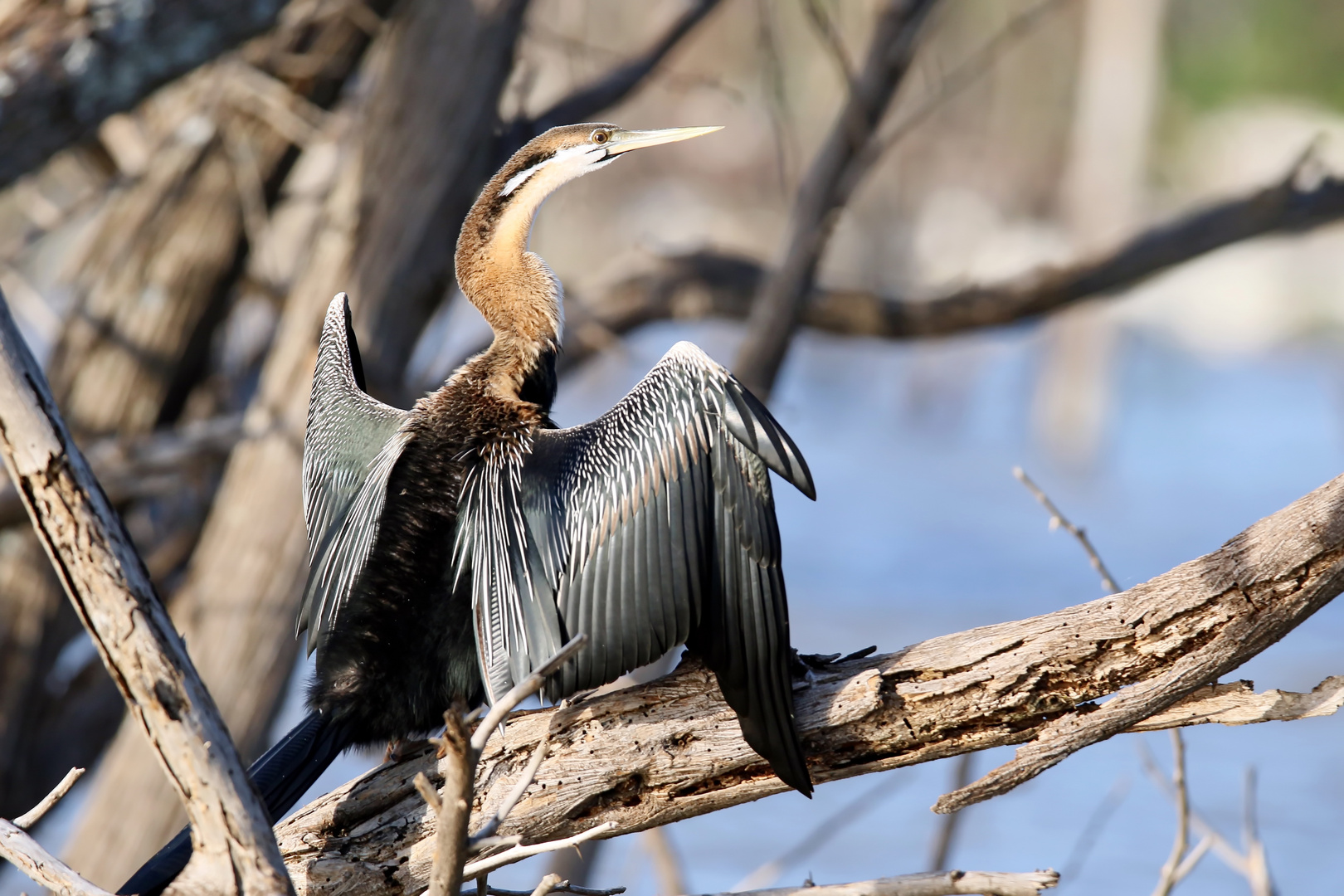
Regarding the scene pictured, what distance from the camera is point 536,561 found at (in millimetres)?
1999

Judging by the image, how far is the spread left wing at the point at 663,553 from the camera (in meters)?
1.86

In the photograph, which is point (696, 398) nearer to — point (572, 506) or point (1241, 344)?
point (572, 506)

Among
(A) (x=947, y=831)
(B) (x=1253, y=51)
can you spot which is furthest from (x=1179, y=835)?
(B) (x=1253, y=51)

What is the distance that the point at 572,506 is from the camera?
2.04 m

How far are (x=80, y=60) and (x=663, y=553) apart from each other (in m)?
Result: 1.98

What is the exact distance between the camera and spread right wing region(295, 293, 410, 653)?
211cm

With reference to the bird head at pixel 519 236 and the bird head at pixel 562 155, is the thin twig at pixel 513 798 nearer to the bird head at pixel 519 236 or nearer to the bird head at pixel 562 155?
the bird head at pixel 519 236

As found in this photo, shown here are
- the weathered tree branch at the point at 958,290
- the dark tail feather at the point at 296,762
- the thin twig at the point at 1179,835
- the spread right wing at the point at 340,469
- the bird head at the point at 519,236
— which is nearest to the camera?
the dark tail feather at the point at 296,762

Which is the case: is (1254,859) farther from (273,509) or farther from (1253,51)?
(1253,51)

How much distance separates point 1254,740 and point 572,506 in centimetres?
556

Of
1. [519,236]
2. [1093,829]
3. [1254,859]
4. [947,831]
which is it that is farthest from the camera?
[1093,829]

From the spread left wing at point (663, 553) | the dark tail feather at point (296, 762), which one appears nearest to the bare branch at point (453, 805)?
the spread left wing at point (663, 553)

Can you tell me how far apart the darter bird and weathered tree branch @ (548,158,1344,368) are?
1889mm

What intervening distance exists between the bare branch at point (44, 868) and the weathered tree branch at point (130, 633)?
0.14m
